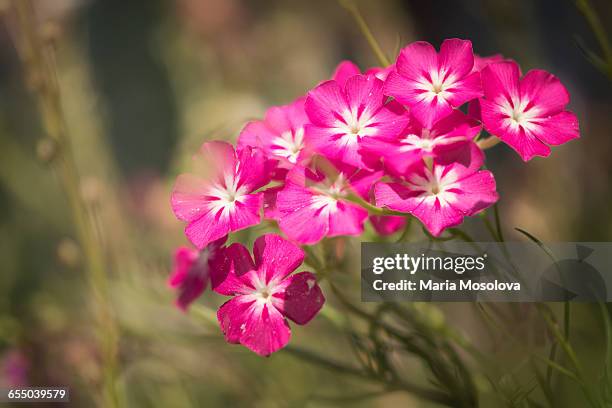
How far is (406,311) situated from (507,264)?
0.08m

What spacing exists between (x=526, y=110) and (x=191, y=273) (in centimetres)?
25

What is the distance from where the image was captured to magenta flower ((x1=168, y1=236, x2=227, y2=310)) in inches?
15.1

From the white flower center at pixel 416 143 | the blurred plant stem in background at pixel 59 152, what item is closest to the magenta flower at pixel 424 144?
the white flower center at pixel 416 143

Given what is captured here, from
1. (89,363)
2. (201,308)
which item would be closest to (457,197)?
(201,308)

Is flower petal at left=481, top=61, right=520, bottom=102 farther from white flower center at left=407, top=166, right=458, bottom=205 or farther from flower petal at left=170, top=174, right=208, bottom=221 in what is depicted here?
flower petal at left=170, top=174, right=208, bottom=221

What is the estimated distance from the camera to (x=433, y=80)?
323mm

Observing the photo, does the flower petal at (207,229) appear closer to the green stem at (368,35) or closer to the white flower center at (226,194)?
the white flower center at (226,194)

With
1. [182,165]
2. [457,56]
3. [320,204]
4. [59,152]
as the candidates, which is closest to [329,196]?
[320,204]

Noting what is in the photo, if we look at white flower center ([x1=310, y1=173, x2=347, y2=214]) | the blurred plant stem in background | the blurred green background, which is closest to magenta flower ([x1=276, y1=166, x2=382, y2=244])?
white flower center ([x1=310, y1=173, x2=347, y2=214])

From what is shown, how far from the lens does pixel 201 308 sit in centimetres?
43

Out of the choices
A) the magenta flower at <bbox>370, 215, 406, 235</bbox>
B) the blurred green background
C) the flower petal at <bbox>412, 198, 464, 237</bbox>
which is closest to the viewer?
the flower petal at <bbox>412, 198, 464, 237</bbox>

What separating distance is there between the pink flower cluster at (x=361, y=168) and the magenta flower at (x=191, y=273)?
37mm

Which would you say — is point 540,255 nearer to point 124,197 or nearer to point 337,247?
point 337,247

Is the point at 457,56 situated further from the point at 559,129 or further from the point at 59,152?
the point at 59,152
